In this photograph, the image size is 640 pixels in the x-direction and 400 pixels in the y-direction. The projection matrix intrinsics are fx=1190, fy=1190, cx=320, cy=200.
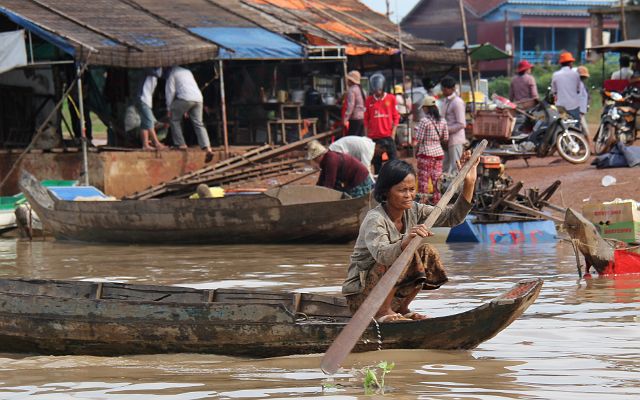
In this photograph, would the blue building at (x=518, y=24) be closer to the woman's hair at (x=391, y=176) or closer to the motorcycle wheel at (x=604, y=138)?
the motorcycle wheel at (x=604, y=138)

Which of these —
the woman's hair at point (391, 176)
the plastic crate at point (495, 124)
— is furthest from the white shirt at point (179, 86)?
the woman's hair at point (391, 176)

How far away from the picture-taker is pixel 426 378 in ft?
18.8

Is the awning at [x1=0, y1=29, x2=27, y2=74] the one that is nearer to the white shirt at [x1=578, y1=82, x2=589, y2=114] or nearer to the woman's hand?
the white shirt at [x1=578, y1=82, x2=589, y2=114]

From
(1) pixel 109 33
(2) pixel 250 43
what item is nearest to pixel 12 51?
(1) pixel 109 33

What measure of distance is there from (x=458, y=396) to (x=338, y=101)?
14.5m

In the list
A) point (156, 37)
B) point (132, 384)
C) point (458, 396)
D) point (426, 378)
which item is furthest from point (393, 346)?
point (156, 37)

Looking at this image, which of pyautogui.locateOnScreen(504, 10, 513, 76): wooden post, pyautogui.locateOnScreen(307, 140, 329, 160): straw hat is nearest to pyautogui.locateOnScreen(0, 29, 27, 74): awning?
pyautogui.locateOnScreen(307, 140, 329, 160): straw hat

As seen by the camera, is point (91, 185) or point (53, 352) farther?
point (91, 185)

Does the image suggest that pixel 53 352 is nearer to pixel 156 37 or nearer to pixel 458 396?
pixel 458 396

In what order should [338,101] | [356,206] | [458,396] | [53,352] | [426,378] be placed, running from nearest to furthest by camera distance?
[458,396] < [426,378] < [53,352] < [356,206] < [338,101]

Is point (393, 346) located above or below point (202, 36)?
below

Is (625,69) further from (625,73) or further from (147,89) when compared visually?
(147,89)

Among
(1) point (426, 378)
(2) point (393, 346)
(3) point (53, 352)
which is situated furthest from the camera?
(3) point (53, 352)

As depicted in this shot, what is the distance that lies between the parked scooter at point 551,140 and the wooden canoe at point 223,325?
32.4 feet
